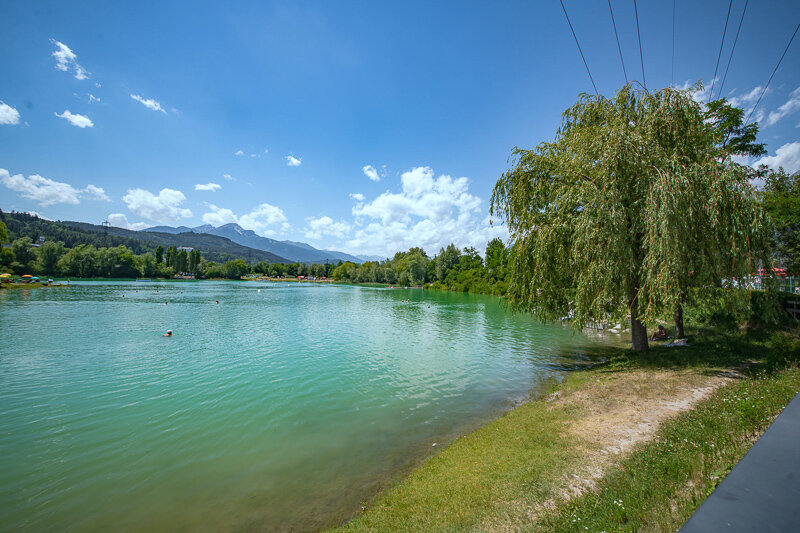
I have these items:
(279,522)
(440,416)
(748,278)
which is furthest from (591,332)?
(279,522)

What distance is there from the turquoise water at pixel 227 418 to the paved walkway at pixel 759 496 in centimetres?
746

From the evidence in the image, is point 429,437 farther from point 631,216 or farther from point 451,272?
point 451,272

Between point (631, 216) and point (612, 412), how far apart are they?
860 cm

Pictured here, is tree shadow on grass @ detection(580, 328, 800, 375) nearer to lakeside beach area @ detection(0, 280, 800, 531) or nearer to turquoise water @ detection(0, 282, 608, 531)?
lakeside beach area @ detection(0, 280, 800, 531)

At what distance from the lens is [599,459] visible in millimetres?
7859

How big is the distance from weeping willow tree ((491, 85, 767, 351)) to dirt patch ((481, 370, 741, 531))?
283 centimetres

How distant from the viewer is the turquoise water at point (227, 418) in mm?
8297

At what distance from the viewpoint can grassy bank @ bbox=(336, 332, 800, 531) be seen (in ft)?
18.8

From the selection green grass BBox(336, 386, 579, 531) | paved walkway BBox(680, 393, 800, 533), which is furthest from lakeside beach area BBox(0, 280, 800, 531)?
paved walkway BBox(680, 393, 800, 533)

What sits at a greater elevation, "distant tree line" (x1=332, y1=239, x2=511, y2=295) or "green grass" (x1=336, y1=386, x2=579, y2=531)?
"distant tree line" (x1=332, y1=239, x2=511, y2=295)

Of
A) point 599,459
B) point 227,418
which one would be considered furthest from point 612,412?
point 227,418

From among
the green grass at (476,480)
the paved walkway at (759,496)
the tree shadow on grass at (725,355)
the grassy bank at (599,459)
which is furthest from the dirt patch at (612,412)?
the paved walkway at (759,496)

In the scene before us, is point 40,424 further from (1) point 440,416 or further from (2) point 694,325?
(2) point 694,325

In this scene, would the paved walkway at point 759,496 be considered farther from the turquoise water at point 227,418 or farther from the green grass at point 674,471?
the turquoise water at point 227,418
